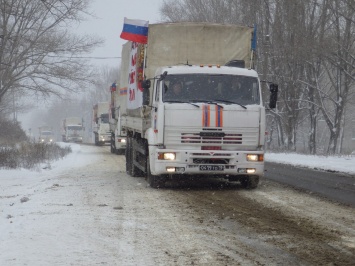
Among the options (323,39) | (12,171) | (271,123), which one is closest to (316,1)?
(323,39)

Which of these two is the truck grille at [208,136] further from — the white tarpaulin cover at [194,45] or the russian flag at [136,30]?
the russian flag at [136,30]

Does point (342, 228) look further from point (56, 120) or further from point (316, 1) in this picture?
point (56, 120)

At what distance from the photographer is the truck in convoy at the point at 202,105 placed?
12.1 m

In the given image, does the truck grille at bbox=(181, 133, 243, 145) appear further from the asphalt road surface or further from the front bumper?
the asphalt road surface

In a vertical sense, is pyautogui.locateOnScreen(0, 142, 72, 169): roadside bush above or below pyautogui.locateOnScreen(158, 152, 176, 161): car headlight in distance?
below

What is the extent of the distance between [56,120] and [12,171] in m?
154

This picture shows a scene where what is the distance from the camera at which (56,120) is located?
554ft

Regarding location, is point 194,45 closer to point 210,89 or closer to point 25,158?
point 210,89

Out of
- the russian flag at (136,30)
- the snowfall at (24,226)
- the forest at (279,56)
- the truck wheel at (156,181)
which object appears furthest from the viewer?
the forest at (279,56)

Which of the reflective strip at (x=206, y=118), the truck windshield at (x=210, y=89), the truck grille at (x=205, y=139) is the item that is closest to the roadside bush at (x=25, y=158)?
the truck windshield at (x=210, y=89)

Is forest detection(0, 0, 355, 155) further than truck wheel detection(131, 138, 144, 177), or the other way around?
forest detection(0, 0, 355, 155)

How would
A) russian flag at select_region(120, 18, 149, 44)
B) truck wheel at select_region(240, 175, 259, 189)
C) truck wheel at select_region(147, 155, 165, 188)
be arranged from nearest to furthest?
truck wheel at select_region(240, 175, 259, 189) → truck wheel at select_region(147, 155, 165, 188) → russian flag at select_region(120, 18, 149, 44)

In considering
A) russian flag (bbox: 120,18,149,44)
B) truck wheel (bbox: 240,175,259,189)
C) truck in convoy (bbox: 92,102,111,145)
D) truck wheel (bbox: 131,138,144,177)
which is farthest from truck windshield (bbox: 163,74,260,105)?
truck in convoy (bbox: 92,102,111,145)

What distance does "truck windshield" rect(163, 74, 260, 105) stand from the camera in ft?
40.6
